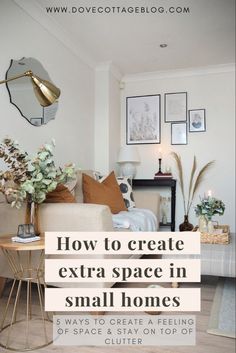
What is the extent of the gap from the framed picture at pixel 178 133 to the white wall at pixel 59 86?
1.15 m

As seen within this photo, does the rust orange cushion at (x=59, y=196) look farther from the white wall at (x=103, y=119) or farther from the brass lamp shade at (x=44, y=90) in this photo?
the white wall at (x=103, y=119)

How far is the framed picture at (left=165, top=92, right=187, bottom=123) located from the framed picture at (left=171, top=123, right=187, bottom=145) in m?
0.08

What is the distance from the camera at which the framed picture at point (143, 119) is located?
423cm

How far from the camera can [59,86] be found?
10.0 feet

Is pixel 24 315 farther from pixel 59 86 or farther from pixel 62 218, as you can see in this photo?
pixel 59 86

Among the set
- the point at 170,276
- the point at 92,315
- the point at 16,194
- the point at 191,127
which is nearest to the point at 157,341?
the point at 92,315

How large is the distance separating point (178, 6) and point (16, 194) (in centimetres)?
211

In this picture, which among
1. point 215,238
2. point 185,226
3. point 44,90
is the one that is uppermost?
point 44,90

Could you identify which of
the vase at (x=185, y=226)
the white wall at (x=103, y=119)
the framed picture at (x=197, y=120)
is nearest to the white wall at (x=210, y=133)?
the framed picture at (x=197, y=120)

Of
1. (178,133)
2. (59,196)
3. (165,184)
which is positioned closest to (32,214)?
(59,196)

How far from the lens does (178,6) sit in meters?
2.55

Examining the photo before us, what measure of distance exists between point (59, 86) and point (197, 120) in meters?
1.97

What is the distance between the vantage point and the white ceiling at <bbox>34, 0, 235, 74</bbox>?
2.55 meters

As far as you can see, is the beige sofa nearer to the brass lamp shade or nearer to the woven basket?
the brass lamp shade
